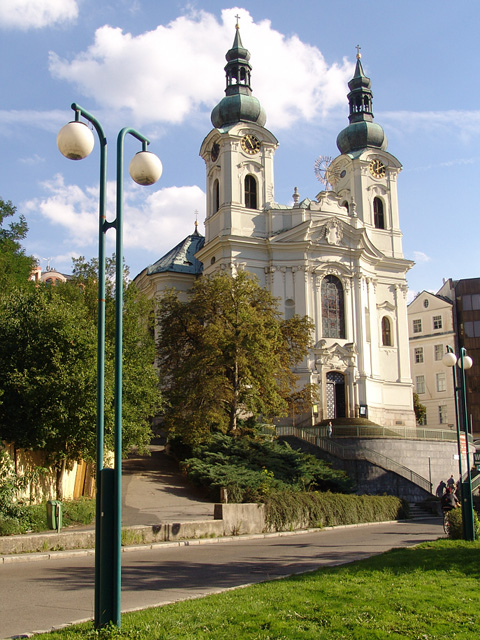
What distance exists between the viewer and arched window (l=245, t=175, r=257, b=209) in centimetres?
5681

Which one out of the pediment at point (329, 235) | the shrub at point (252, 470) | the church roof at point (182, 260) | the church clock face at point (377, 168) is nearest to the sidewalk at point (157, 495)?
the shrub at point (252, 470)

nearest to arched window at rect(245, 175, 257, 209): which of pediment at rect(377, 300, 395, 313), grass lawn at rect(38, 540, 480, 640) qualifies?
pediment at rect(377, 300, 395, 313)

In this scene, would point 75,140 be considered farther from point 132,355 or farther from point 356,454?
point 356,454

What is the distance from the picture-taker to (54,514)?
2033 centimetres

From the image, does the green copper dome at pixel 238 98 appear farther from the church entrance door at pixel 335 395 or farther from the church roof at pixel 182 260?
the church entrance door at pixel 335 395

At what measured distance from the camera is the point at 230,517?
2344 centimetres

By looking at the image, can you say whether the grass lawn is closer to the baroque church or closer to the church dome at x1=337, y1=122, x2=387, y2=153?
the baroque church

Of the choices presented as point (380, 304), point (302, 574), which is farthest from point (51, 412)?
point (380, 304)

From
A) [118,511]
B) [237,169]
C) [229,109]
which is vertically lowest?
[118,511]

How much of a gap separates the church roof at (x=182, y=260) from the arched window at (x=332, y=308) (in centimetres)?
1289

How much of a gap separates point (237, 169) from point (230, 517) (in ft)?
123

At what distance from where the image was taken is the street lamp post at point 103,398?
845 centimetres

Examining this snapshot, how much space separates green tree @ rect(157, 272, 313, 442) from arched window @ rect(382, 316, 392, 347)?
19.3 metres

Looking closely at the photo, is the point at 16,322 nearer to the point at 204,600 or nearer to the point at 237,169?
the point at 204,600
